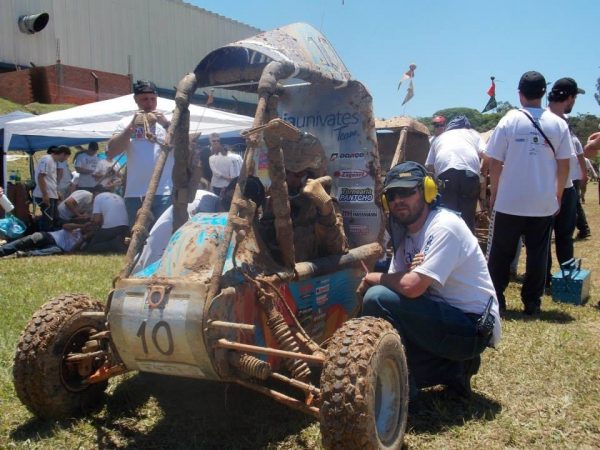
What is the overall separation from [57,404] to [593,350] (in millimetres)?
3734

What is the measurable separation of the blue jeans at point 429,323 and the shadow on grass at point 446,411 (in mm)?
174

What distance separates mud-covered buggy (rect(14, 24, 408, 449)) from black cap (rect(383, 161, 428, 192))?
63 cm

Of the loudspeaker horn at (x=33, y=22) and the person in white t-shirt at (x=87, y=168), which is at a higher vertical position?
the loudspeaker horn at (x=33, y=22)

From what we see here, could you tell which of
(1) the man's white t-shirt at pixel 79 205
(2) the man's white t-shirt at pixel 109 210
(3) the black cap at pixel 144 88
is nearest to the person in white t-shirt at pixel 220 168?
(2) the man's white t-shirt at pixel 109 210

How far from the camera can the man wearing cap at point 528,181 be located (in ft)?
17.6

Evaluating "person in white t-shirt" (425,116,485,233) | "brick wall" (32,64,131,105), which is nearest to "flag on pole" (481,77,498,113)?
"person in white t-shirt" (425,116,485,233)

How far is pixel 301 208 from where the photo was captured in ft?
13.2

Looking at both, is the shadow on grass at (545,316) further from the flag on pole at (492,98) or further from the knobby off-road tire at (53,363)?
the flag on pole at (492,98)

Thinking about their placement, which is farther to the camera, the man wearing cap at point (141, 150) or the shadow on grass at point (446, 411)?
the man wearing cap at point (141, 150)

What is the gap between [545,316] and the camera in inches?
215

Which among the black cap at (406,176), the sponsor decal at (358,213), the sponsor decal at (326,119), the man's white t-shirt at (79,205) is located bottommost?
the man's white t-shirt at (79,205)

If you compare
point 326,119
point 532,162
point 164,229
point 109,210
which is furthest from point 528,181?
point 109,210

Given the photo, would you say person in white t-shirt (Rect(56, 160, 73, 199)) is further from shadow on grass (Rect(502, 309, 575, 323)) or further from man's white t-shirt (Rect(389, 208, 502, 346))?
man's white t-shirt (Rect(389, 208, 502, 346))

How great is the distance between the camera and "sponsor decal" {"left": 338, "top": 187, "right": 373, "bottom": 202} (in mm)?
4898
